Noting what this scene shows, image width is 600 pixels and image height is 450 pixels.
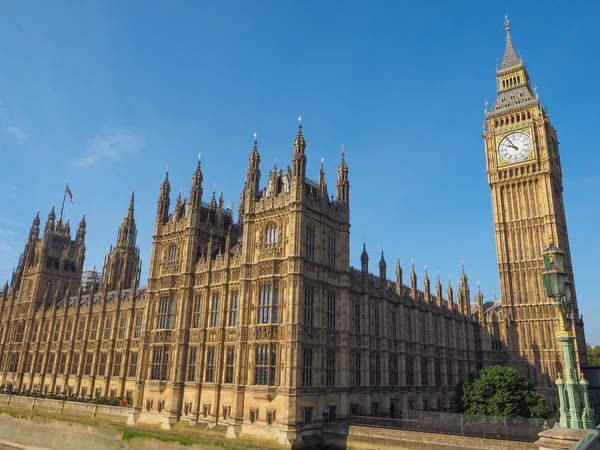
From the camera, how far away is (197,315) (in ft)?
164

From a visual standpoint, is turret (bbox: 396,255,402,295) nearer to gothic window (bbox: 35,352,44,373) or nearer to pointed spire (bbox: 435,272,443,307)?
pointed spire (bbox: 435,272,443,307)

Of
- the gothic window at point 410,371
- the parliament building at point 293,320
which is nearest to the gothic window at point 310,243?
the parliament building at point 293,320

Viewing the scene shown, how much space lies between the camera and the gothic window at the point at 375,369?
50.5 metres

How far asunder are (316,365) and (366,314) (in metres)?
10.2

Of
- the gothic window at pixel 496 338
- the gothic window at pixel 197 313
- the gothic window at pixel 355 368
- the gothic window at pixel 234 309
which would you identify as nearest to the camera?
the gothic window at pixel 234 309

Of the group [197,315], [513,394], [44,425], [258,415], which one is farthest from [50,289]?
[513,394]

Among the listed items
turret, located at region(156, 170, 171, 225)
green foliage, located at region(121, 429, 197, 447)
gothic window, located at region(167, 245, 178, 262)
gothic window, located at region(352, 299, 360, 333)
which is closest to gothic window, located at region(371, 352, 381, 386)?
gothic window, located at region(352, 299, 360, 333)

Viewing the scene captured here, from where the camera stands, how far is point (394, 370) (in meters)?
54.8

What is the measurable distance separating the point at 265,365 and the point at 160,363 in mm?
15002

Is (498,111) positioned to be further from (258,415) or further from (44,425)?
(44,425)

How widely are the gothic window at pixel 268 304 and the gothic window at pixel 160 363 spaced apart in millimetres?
13994

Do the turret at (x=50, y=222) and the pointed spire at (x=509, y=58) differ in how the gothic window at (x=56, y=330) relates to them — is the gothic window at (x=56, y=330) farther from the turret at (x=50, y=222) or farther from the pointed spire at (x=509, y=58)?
the pointed spire at (x=509, y=58)

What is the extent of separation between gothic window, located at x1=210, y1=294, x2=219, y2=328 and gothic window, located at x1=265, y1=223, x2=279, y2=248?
8583mm

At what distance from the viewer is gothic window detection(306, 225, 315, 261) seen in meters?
44.5
